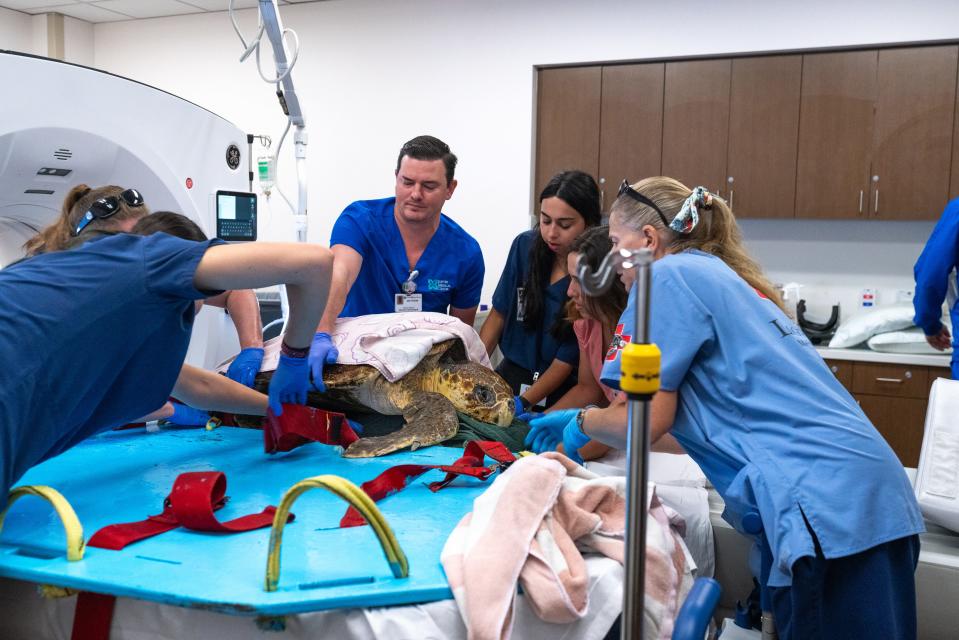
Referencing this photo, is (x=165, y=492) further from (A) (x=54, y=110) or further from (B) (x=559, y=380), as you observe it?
(B) (x=559, y=380)

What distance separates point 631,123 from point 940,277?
180cm

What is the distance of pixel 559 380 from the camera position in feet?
8.29

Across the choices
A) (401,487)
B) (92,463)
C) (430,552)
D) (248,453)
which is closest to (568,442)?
(401,487)

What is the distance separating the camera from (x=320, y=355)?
2.12 metres

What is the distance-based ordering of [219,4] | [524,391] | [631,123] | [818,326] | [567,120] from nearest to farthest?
[524,391] < [818,326] < [631,123] < [567,120] < [219,4]

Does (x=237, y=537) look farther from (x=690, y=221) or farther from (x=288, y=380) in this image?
(x=690, y=221)

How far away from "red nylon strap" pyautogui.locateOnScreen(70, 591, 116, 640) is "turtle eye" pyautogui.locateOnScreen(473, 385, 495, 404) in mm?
1127

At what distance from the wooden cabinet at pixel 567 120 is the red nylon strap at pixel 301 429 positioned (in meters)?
2.83

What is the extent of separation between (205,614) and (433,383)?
3.54ft

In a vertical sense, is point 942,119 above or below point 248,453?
above

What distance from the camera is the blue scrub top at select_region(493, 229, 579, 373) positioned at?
260 cm

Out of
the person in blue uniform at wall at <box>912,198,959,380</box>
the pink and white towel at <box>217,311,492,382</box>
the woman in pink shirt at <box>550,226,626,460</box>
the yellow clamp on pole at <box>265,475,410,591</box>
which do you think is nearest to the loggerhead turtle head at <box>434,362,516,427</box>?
the pink and white towel at <box>217,311,492,382</box>

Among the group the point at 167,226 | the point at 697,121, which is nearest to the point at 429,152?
the point at 167,226

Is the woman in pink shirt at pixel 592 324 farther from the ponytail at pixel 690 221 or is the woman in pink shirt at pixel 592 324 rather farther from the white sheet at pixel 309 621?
the white sheet at pixel 309 621
